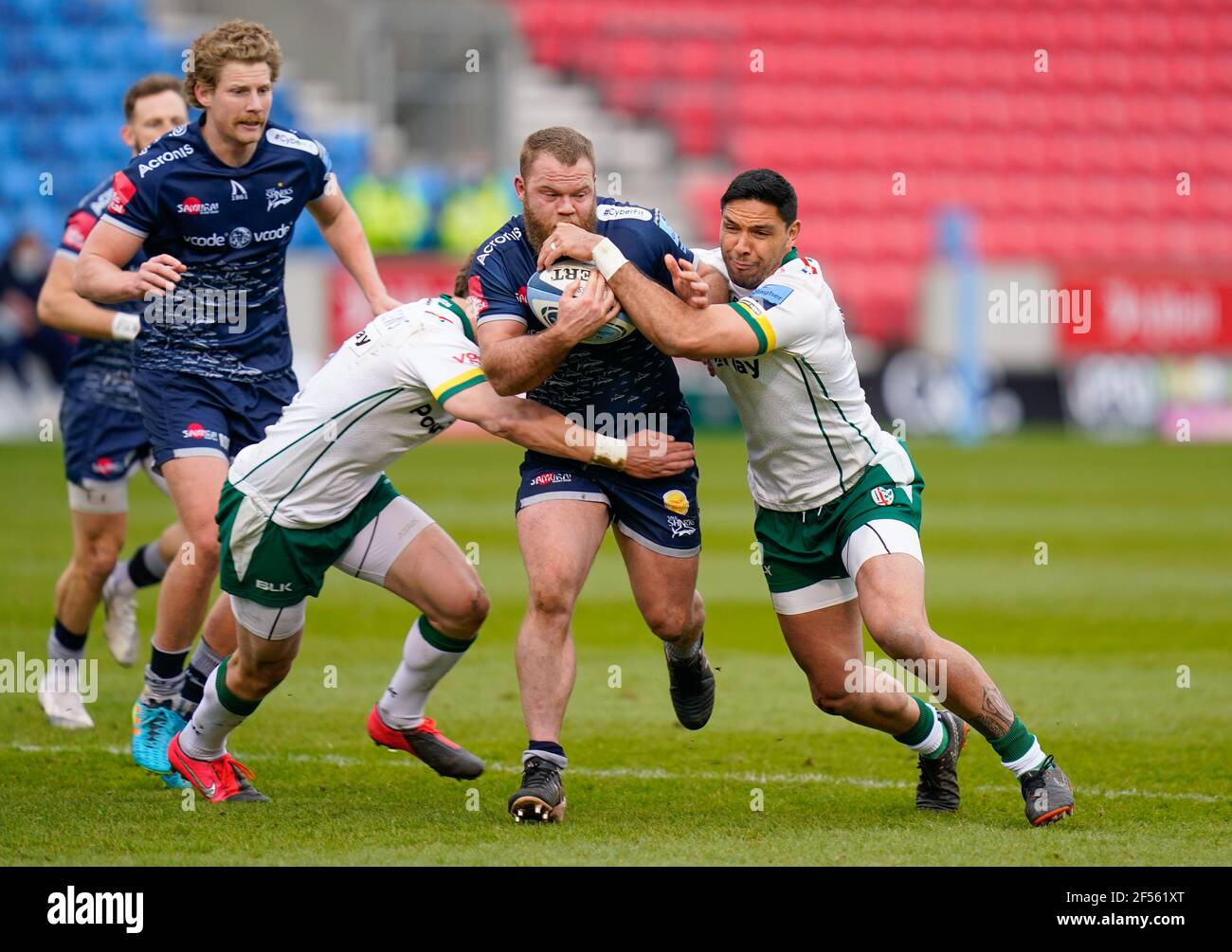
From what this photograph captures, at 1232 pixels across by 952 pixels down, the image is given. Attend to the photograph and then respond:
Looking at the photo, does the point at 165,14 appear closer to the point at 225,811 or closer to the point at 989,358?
the point at 989,358

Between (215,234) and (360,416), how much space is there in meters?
1.50

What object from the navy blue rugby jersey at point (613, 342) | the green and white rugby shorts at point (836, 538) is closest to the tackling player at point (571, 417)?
the navy blue rugby jersey at point (613, 342)

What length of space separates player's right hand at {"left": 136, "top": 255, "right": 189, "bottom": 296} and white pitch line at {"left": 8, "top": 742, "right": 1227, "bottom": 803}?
1.93m

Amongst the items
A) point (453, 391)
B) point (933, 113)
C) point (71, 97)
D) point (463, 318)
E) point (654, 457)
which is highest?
point (71, 97)

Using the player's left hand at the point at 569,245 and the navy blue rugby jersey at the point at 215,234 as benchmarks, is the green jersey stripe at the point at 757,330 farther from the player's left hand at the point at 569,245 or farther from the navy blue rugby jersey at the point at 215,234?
the navy blue rugby jersey at the point at 215,234

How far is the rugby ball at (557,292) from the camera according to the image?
584 centimetres

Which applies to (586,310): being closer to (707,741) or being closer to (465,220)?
(707,741)

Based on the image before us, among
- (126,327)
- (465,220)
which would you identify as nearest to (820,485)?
(126,327)

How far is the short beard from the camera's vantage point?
19.7 ft

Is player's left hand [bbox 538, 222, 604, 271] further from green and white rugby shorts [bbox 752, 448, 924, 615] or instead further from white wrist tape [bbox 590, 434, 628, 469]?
green and white rugby shorts [bbox 752, 448, 924, 615]

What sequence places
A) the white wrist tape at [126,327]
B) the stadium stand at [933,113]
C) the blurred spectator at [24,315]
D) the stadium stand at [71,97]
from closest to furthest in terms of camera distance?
the white wrist tape at [126,327]
the blurred spectator at [24,315]
the stadium stand at [71,97]
the stadium stand at [933,113]

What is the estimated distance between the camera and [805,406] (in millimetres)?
6035

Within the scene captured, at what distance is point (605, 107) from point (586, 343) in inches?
868

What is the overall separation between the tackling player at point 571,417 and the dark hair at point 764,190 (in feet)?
1.31
